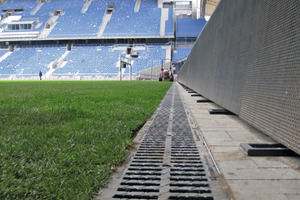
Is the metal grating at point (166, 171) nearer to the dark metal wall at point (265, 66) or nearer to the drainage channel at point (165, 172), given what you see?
the drainage channel at point (165, 172)

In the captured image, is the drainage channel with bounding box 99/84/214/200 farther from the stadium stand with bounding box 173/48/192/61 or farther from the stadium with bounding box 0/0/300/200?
the stadium stand with bounding box 173/48/192/61

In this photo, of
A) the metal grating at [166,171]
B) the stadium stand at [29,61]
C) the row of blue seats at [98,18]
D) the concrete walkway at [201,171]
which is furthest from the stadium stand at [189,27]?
the metal grating at [166,171]

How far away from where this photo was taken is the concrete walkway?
152 cm

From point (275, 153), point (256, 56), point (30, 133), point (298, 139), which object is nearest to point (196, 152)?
point (275, 153)

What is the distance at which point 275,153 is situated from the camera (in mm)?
2240

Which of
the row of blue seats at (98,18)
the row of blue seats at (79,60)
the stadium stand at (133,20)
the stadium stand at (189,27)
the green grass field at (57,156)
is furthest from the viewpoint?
the stadium stand at (189,27)

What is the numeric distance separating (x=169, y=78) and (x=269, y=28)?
34668mm

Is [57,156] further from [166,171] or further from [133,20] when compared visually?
Result: [133,20]

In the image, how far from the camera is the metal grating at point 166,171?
153 cm

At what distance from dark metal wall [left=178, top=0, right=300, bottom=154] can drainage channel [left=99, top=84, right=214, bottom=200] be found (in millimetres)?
771

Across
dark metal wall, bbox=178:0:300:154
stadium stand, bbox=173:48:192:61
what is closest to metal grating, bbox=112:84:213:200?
dark metal wall, bbox=178:0:300:154

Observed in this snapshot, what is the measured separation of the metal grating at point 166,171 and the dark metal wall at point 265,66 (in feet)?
2.52

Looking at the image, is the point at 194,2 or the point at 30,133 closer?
the point at 30,133

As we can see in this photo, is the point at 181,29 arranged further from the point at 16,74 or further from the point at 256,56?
the point at 256,56
